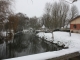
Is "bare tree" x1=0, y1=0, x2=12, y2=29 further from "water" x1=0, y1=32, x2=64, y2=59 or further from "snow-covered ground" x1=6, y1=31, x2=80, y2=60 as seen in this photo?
"snow-covered ground" x1=6, y1=31, x2=80, y2=60

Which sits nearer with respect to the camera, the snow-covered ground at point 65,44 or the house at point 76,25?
the snow-covered ground at point 65,44

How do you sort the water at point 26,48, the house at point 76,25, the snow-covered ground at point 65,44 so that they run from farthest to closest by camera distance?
the house at point 76,25 → the water at point 26,48 → the snow-covered ground at point 65,44

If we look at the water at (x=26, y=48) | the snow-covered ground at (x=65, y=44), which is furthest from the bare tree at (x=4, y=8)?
the snow-covered ground at (x=65, y=44)

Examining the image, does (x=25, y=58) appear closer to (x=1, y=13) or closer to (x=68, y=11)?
(x=1, y=13)

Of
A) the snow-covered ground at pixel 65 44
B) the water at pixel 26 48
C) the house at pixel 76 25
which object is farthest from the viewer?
the house at pixel 76 25

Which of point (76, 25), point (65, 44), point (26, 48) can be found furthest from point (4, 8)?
point (76, 25)

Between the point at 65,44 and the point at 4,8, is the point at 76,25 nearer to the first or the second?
the point at 65,44

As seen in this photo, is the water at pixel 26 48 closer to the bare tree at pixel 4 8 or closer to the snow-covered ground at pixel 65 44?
the snow-covered ground at pixel 65 44

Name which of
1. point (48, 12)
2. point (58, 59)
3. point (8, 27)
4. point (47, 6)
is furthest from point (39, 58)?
point (47, 6)

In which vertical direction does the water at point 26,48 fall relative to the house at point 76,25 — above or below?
below

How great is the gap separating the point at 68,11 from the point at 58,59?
4580 cm

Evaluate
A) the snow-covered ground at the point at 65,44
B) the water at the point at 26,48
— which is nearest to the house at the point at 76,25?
the snow-covered ground at the point at 65,44

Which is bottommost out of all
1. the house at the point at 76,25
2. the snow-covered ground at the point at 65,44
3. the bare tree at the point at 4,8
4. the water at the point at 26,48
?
the water at the point at 26,48

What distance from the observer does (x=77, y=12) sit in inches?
1898
